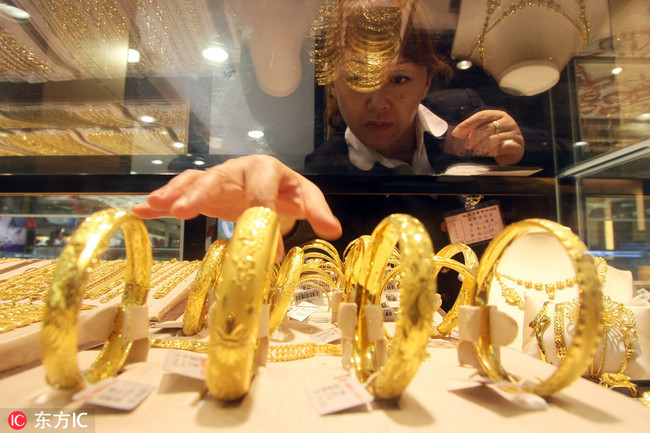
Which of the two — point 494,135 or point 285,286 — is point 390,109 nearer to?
point 494,135

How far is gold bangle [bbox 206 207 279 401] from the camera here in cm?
35

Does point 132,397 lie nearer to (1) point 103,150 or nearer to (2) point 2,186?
(1) point 103,150

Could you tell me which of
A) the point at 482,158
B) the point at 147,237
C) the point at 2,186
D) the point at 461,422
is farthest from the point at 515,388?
the point at 2,186

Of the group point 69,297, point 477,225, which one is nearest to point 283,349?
point 69,297

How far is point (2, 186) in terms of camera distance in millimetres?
1421

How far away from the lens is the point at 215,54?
133 cm

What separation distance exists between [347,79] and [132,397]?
125cm

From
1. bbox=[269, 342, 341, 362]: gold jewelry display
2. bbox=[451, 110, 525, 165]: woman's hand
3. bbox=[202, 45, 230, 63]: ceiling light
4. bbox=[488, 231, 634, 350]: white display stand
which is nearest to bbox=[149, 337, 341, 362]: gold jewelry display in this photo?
bbox=[269, 342, 341, 362]: gold jewelry display

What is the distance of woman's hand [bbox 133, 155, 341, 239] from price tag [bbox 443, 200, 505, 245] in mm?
883

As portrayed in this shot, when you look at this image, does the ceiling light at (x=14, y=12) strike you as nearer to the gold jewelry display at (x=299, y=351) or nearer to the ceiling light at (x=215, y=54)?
the ceiling light at (x=215, y=54)

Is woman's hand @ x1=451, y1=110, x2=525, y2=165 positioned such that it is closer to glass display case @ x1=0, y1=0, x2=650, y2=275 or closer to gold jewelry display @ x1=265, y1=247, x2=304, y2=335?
glass display case @ x1=0, y1=0, x2=650, y2=275

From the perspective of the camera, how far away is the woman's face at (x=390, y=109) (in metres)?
1.27

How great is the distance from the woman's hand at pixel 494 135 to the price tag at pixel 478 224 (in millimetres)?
219

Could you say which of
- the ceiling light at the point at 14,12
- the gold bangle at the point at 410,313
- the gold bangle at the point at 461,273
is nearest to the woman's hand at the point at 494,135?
the gold bangle at the point at 461,273
